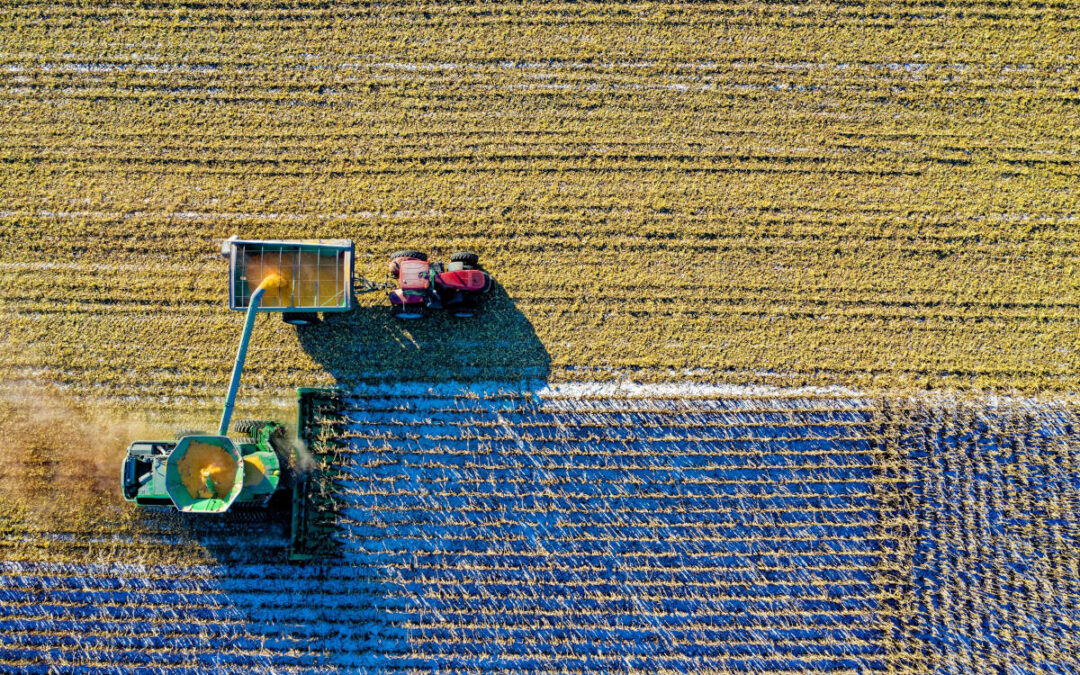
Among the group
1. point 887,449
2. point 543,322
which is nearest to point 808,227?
point 887,449

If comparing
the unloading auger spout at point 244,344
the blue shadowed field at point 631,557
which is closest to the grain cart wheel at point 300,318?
the unloading auger spout at point 244,344

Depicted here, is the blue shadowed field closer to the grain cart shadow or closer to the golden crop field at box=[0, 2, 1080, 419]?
the grain cart shadow

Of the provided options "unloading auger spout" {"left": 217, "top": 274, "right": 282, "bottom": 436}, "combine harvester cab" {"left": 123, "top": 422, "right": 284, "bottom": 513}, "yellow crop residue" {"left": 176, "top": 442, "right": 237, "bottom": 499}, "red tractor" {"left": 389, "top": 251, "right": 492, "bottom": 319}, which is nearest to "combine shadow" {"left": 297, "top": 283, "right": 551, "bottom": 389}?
"red tractor" {"left": 389, "top": 251, "right": 492, "bottom": 319}

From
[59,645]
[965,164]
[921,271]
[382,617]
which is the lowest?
[59,645]

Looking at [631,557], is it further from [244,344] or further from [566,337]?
[244,344]

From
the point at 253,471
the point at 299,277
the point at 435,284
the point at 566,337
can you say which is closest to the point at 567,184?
the point at 566,337

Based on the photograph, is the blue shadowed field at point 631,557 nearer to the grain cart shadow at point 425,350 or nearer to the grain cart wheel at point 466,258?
the grain cart shadow at point 425,350

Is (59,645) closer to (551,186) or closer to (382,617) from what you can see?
(382,617)

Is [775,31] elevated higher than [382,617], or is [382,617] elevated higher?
[775,31]
